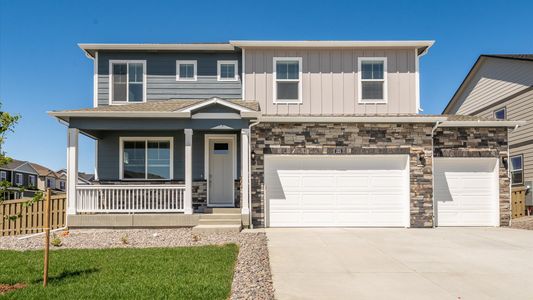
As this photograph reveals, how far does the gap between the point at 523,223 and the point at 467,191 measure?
2.23 m

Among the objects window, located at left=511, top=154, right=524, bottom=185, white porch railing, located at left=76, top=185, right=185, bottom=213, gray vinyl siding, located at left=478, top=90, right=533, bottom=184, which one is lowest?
white porch railing, located at left=76, top=185, right=185, bottom=213

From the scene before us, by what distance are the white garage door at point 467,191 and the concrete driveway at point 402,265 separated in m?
1.97

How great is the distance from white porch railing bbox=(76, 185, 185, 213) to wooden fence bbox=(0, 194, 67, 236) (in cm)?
92

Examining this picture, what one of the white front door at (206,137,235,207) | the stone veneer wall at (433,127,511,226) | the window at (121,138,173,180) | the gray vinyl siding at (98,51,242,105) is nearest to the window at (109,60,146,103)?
the gray vinyl siding at (98,51,242,105)

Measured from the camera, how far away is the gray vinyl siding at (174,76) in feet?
45.1

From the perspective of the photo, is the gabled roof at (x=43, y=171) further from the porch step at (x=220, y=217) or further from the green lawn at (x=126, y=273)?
the green lawn at (x=126, y=273)

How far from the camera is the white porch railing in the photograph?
37.8ft

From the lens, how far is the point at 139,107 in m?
12.0

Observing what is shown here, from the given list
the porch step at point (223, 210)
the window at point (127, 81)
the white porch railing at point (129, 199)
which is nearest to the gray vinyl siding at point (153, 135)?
the white porch railing at point (129, 199)

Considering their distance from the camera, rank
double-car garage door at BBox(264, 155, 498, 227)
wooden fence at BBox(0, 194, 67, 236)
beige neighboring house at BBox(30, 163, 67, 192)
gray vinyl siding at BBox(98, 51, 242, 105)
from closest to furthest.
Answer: wooden fence at BBox(0, 194, 67, 236)
double-car garage door at BBox(264, 155, 498, 227)
gray vinyl siding at BBox(98, 51, 242, 105)
beige neighboring house at BBox(30, 163, 67, 192)

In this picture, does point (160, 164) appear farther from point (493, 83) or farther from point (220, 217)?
point (493, 83)

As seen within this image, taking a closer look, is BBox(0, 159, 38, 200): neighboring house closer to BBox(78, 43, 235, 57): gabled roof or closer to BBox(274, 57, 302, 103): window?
BBox(78, 43, 235, 57): gabled roof

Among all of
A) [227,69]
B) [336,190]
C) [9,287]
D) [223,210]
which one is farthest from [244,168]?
[9,287]

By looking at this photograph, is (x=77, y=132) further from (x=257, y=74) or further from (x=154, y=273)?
(x=154, y=273)
